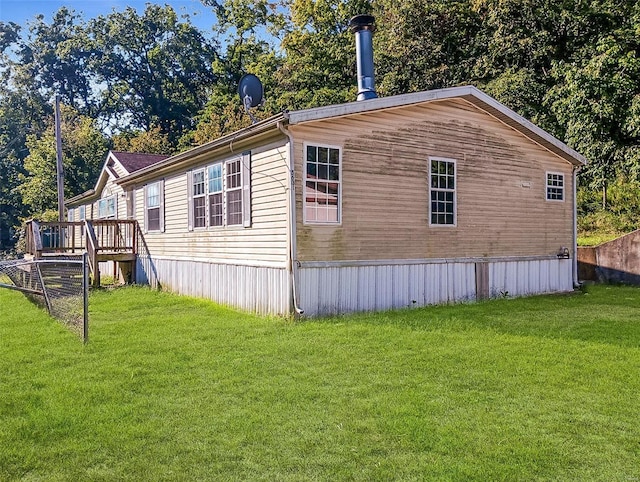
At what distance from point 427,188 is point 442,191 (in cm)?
40

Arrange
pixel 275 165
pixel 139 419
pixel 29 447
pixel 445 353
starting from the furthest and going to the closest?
1. pixel 275 165
2. pixel 445 353
3. pixel 139 419
4. pixel 29 447

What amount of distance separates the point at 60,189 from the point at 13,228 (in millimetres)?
19626

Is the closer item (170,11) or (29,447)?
(29,447)

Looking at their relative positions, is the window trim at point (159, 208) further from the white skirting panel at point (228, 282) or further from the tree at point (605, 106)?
the tree at point (605, 106)

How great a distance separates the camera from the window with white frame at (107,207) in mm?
17891

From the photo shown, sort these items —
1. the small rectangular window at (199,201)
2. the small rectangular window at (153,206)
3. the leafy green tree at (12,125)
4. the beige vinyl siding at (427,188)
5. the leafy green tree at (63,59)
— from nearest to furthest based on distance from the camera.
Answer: the beige vinyl siding at (427,188) < the small rectangular window at (199,201) < the small rectangular window at (153,206) < the leafy green tree at (12,125) < the leafy green tree at (63,59)

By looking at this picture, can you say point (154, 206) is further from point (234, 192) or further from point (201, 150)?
point (234, 192)

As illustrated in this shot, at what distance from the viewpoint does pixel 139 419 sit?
4312mm

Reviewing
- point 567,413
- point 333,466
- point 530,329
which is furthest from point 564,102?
point 333,466

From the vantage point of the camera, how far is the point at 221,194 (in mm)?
10930

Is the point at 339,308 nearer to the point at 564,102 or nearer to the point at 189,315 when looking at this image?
the point at 189,315

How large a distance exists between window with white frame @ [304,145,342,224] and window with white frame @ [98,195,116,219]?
1110 centimetres

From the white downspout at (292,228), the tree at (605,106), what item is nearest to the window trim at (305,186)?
the white downspout at (292,228)

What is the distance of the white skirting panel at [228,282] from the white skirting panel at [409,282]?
1.73 ft
